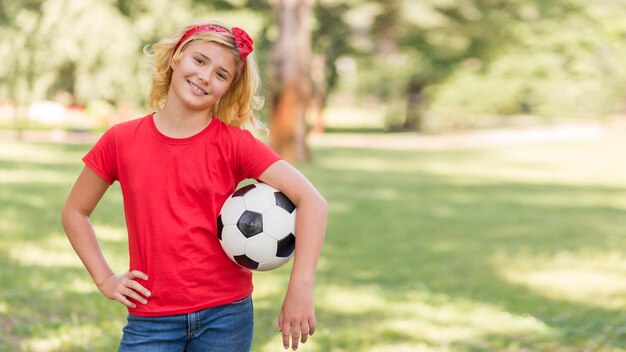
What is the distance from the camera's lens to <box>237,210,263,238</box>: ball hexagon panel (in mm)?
2611

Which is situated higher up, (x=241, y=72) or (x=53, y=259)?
(x=241, y=72)

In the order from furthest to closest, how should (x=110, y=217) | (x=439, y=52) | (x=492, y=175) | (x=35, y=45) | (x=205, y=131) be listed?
(x=439, y=52) < (x=35, y=45) < (x=492, y=175) < (x=110, y=217) < (x=205, y=131)

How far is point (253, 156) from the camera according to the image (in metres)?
2.62

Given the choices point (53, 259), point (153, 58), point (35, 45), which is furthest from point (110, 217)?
point (35, 45)

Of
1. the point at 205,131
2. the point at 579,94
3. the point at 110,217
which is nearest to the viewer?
the point at 205,131

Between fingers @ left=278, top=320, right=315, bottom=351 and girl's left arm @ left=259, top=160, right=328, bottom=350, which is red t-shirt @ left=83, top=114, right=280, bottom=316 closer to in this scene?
girl's left arm @ left=259, top=160, right=328, bottom=350

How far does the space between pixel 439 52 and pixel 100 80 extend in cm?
1423

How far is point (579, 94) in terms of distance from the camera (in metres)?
39.9

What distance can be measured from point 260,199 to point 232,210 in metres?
0.09

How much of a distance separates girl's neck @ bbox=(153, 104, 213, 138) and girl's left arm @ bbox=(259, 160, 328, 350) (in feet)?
0.79

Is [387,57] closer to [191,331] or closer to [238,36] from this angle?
[238,36]

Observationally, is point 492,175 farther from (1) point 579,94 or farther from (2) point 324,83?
(1) point 579,94

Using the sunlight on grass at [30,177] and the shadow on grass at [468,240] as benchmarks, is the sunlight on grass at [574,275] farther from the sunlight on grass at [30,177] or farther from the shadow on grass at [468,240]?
the sunlight on grass at [30,177]

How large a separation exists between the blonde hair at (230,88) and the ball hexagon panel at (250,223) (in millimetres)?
293
